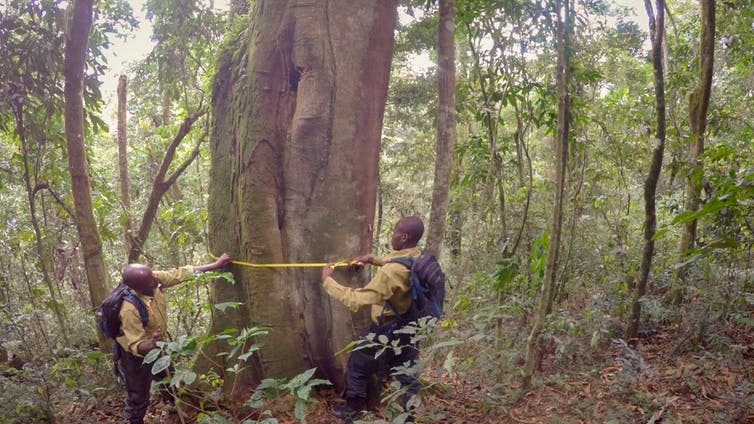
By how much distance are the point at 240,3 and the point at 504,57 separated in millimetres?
3246

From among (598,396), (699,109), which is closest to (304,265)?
(598,396)

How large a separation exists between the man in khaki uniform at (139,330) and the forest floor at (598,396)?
27cm

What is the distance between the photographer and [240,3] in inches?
266

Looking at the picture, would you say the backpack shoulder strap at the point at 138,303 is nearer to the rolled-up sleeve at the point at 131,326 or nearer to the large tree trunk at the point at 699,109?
the rolled-up sleeve at the point at 131,326

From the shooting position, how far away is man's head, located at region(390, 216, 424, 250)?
12.9ft

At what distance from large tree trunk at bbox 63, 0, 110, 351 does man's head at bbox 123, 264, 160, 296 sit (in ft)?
5.63

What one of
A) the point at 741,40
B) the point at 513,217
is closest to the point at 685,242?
the point at 513,217

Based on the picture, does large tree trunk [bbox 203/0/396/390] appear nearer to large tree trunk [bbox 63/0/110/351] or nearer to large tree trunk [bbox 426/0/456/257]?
large tree trunk [bbox 426/0/456/257]

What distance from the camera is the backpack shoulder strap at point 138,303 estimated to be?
4062mm

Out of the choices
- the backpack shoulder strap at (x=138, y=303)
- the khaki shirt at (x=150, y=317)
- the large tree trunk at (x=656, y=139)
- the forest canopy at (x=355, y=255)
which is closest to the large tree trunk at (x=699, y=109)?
the forest canopy at (x=355, y=255)

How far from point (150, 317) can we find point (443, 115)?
3.10m

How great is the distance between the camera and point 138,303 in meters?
4.07

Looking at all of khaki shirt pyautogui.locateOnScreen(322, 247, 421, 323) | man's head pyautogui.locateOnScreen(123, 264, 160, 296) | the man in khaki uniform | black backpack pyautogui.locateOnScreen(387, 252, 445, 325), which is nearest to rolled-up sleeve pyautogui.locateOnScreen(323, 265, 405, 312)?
khaki shirt pyautogui.locateOnScreen(322, 247, 421, 323)

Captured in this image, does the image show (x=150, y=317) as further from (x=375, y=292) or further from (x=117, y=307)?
(x=375, y=292)
